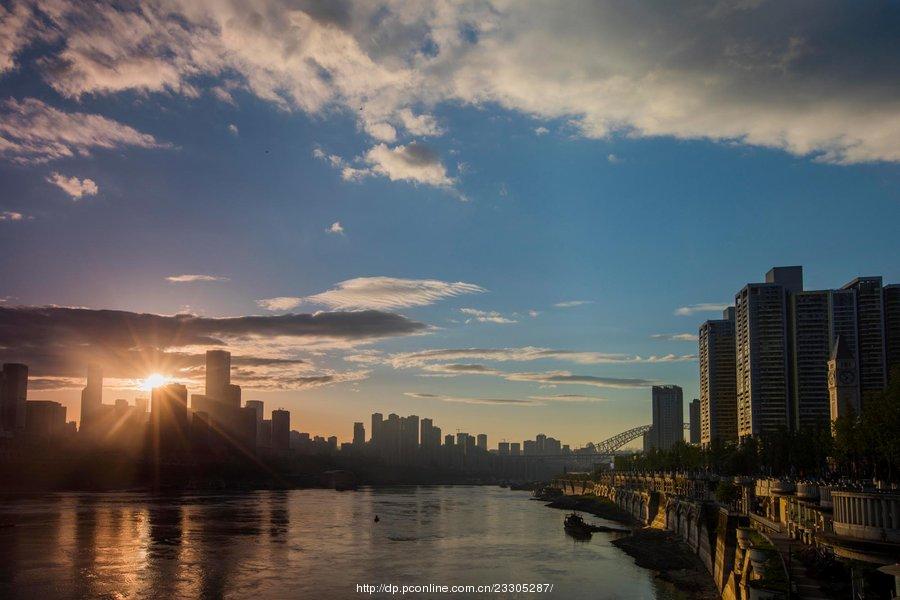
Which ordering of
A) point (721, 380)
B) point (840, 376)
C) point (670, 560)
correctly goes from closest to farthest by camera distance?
point (670, 560) → point (840, 376) → point (721, 380)

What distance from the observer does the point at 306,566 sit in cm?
7181

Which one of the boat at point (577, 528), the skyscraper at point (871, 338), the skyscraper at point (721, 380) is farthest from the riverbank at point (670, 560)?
the skyscraper at point (721, 380)

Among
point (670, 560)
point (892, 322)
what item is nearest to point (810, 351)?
point (892, 322)

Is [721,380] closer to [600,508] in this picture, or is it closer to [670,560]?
[600,508]

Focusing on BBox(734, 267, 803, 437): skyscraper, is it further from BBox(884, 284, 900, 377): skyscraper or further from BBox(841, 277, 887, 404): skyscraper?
BBox(884, 284, 900, 377): skyscraper

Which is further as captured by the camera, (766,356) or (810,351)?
(766,356)

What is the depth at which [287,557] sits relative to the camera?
77.8 meters

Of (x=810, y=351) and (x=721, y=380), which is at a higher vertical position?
(x=810, y=351)

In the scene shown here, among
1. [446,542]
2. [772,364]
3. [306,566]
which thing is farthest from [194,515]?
[772,364]

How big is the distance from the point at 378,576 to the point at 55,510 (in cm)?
9938

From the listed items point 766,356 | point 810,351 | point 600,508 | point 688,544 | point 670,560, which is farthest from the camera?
point 766,356

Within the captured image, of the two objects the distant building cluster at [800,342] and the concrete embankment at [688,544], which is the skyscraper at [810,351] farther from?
the concrete embankment at [688,544]

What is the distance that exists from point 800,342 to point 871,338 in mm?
14604

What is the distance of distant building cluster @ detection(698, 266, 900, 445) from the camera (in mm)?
144875
